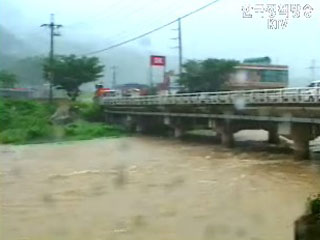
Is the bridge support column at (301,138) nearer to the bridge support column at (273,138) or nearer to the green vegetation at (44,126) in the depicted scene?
the bridge support column at (273,138)

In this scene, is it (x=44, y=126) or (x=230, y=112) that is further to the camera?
(x=44, y=126)

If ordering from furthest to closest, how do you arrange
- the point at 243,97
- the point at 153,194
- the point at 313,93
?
the point at 243,97
the point at 313,93
the point at 153,194

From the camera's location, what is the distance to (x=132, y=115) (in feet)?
46.0

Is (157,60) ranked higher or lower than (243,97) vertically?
higher

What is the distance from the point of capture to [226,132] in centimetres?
1060

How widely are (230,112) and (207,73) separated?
3225 mm

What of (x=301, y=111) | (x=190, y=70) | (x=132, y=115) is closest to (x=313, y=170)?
(x=301, y=111)

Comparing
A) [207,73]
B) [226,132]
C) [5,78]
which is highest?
[207,73]

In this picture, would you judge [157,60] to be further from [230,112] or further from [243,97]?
[230,112]

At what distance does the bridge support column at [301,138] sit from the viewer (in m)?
8.10

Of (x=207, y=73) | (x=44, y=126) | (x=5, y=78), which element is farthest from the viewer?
(x=44, y=126)

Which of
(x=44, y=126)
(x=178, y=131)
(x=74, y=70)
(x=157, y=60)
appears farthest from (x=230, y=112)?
(x=74, y=70)

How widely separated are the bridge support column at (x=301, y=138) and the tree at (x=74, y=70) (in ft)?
18.5

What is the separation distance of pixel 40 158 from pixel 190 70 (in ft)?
10.2
